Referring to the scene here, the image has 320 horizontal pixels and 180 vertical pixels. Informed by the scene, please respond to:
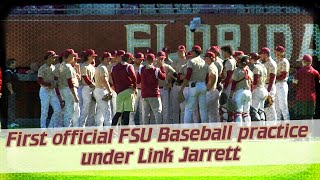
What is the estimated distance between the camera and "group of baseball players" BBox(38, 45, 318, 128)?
2762mm

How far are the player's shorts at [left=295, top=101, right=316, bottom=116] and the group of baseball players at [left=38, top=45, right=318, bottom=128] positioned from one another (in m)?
0.04

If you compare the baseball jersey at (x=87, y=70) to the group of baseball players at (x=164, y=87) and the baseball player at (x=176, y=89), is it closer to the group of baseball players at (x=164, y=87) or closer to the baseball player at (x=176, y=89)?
the group of baseball players at (x=164, y=87)

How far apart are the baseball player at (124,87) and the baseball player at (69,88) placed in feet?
0.47

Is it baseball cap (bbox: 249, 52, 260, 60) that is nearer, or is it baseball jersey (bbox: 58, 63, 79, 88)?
baseball cap (bbox: 249, 52, 260, 60)

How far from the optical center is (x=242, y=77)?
3.24 meters

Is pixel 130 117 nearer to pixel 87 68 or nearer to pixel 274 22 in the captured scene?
pixel 87 68

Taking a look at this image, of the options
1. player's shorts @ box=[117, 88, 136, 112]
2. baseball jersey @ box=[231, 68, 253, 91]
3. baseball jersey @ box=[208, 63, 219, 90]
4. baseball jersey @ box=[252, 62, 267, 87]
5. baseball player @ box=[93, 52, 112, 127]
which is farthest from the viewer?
baseball jersey @ box=[252, 62, 267, 87]

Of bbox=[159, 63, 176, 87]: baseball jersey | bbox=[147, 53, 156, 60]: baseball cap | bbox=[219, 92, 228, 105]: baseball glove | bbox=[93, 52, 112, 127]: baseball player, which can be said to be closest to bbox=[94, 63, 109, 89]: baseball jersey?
bbox=[93, 52, 112, 127]: baseball player

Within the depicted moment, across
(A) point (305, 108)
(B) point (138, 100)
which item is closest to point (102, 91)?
(B) point (138, 100)

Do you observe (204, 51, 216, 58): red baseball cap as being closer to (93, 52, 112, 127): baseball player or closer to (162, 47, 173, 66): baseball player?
(162, 47, 173, 66): baseball player

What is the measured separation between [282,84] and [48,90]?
2.64 ft

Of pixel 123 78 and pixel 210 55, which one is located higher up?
pixel 210 55

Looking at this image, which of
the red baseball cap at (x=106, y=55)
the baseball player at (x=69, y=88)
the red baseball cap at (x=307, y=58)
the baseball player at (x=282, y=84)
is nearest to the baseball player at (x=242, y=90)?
the baseball player at (x=282, y=84)

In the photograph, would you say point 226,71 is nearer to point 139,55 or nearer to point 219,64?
point 219,64
